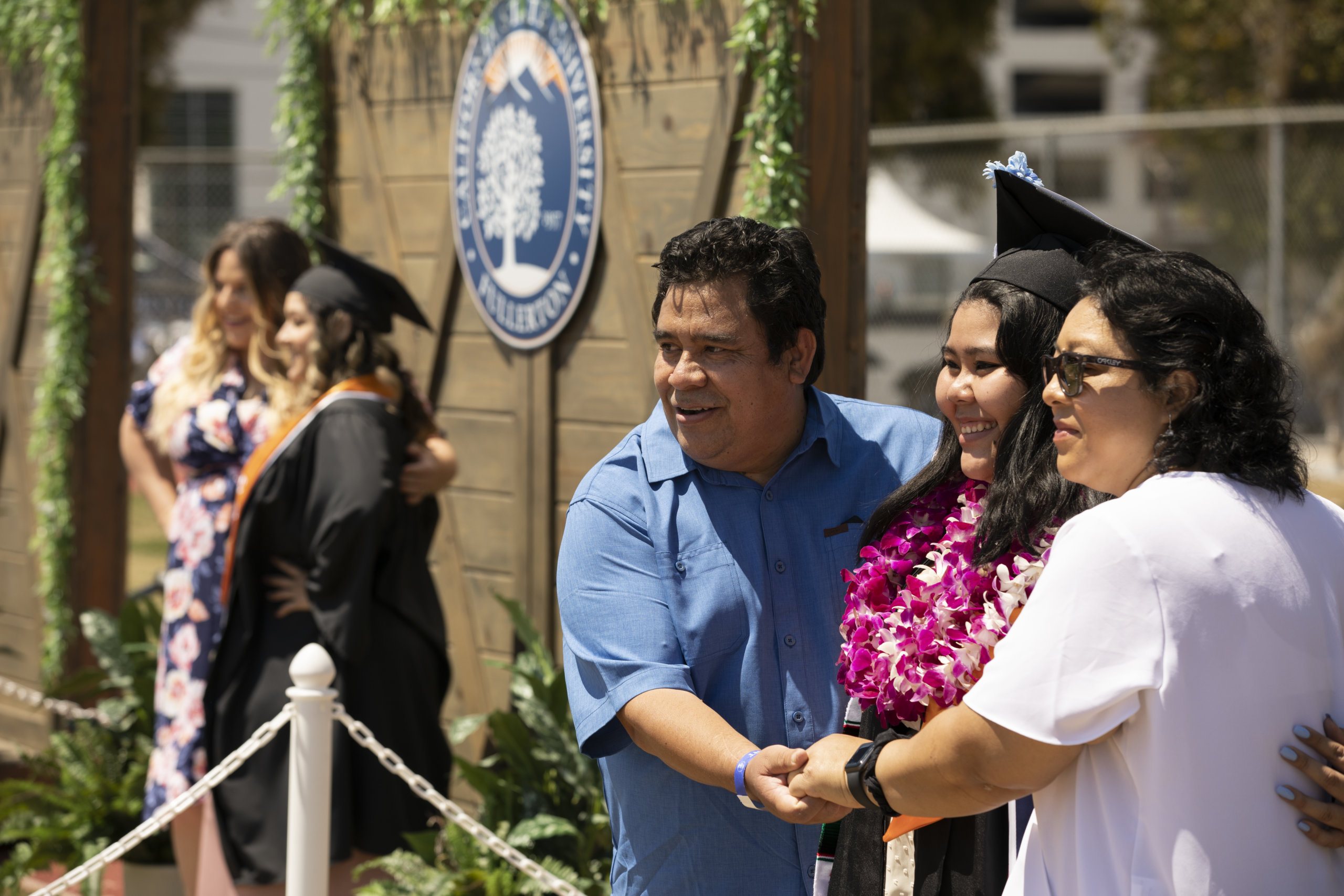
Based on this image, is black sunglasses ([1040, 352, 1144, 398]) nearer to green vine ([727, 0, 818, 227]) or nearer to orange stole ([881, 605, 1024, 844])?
orange stole ([881, 605, 1024, 844])

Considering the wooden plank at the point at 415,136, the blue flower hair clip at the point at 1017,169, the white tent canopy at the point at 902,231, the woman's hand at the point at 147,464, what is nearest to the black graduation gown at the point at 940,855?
the blue flower hair clip at the point at 1017,169

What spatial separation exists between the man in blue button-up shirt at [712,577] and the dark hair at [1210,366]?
815 millimetres

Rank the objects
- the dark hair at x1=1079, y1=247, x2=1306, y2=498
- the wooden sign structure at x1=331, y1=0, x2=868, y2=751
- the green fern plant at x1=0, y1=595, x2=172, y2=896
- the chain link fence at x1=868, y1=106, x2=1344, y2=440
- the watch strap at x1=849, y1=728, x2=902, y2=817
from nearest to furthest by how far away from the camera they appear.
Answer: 1. the dark hair at x1=1079, y1=247, x2=1306, y2=498
2. the watch strap at x1=849, y1=728, x2=902, y2=817
3. the wooden sign structure at x1=331, y1=0, x2=868, y2=751
4. the green fern plant at x1=0, y1=595, x2=172, y2=896
5. the chain link fence at x1=868, y1=106, x2=1344, y2=440

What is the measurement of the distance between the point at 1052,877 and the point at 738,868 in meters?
0.77

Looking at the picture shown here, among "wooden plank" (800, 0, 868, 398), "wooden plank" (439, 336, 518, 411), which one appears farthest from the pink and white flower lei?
"wooden plank" (439, 336, 518, 411)

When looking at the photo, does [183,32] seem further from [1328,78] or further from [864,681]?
[864,681]

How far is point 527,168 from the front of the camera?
15.6 ft

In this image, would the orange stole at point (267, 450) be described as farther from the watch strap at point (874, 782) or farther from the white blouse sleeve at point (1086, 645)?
the white blouse sleeve at point (1086, 645)

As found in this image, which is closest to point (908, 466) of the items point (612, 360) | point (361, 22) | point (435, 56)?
point (612, 360)

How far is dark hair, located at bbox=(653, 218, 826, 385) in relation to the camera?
246cm

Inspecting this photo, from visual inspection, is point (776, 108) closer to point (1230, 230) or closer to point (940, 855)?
point (940, 855)

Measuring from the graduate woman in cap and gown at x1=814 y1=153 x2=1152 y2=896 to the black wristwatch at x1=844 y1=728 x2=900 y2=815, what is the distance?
0.06ft

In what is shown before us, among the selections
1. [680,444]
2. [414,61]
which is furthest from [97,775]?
[680,444]

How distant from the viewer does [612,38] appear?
14.7 ft
